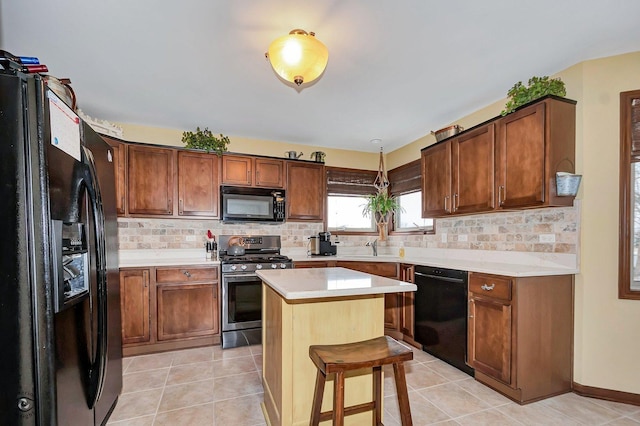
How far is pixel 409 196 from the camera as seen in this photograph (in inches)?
174

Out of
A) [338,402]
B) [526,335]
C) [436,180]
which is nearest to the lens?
[338,402]

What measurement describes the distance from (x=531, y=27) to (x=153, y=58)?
8.72 ft

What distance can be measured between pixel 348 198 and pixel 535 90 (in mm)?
2775

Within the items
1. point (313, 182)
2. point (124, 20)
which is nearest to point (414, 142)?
point (313, 182)

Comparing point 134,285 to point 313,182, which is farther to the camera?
point 313,182

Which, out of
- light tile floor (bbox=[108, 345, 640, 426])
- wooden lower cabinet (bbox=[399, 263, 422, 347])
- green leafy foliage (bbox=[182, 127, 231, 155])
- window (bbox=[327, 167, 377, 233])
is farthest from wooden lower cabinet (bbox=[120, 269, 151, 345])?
wooden lower cabinet (bbox=[399, 263, 422, 347])

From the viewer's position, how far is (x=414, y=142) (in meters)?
4.23

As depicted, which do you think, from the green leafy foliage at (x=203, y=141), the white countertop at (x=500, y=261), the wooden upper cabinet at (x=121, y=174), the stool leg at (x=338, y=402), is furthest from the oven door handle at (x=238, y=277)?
the stool leg at (x=338, y=402)

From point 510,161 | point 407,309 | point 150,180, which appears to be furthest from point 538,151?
point 150,180

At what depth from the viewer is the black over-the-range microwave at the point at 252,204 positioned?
371cm

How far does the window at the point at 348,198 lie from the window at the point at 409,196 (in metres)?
0.38

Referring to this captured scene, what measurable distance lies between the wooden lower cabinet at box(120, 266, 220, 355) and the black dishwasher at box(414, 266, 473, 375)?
7.26 feet

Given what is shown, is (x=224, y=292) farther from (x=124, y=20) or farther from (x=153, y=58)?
(x=124, y=20)

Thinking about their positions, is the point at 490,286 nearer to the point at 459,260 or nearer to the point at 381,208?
the point at 459,260
